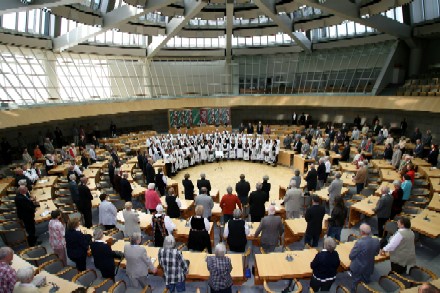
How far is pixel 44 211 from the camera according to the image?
8.98m

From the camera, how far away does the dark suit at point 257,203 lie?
28.6ft

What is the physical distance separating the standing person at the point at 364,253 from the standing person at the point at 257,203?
3.22 m

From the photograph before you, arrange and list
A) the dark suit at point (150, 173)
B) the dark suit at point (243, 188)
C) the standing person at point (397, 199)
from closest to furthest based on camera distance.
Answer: the standing person at point (397, 199) < the dark suit at point (243, 188) < the dark suit at point (150, 173)

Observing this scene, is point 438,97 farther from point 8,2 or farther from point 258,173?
point 8,2

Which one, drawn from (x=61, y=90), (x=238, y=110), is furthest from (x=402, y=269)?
(x=238, y=110)

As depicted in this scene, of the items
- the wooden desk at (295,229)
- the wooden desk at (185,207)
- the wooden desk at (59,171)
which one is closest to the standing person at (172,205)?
the wooden desk at (185,207)

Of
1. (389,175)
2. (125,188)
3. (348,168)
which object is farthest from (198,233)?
(348,168)

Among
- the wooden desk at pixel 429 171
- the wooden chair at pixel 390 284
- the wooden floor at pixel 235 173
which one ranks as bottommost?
the wooden floor at pixel 235 173

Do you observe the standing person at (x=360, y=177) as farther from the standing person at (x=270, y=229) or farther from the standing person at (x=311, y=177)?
the standing person at (x=270, y=229)

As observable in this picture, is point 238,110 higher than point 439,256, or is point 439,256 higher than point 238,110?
point 238,110

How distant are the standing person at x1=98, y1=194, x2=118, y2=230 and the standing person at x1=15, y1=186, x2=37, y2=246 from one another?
1.75 m

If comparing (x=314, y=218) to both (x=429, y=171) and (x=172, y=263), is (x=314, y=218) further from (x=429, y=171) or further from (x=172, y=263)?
(x=429, y=171)

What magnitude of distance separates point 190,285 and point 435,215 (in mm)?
6655

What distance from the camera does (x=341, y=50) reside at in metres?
27.2
